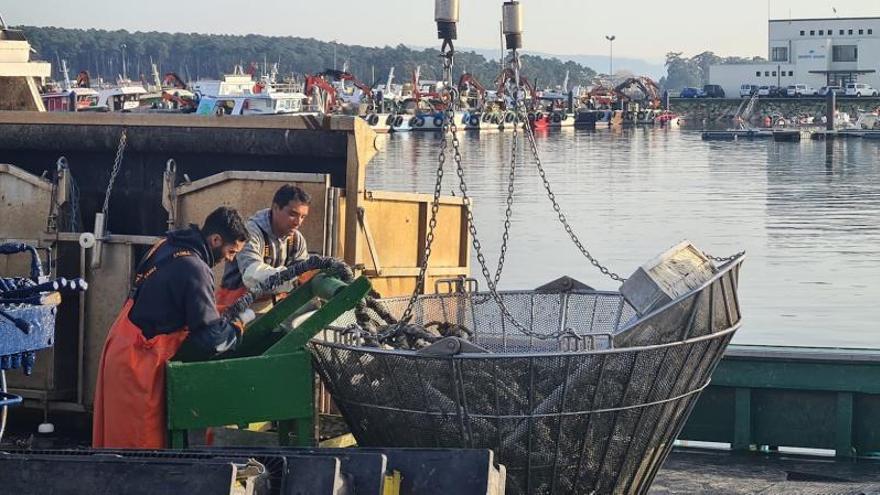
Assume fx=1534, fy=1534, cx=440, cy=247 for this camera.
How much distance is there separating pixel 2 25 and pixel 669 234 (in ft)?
73.3

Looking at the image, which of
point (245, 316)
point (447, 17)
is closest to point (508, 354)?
point (245, 316)

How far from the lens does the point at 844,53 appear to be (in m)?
134

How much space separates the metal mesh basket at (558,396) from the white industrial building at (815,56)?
128707mm

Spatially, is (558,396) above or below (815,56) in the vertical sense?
below

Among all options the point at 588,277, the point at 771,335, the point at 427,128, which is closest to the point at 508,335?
the point at 771,335

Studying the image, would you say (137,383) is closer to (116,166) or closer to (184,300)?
(184,300)

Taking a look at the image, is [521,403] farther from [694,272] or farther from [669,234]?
[669,234]

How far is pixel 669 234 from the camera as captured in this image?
32438 mm

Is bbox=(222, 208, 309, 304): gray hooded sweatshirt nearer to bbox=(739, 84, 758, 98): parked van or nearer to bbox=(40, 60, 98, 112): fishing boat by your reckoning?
bbox=(40, 60, 98, 112): fishing boat

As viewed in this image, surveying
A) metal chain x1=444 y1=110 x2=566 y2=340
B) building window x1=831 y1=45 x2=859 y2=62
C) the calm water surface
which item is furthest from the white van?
metal chain x1=444 y1=110 x2=566 y2=340

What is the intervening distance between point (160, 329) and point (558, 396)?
1.85 m

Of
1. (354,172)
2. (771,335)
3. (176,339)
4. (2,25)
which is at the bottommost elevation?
(771,335)

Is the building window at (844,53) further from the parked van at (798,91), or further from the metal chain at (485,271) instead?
the metal chain at (485,271)

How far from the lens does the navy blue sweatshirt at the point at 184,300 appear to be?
696 cm
